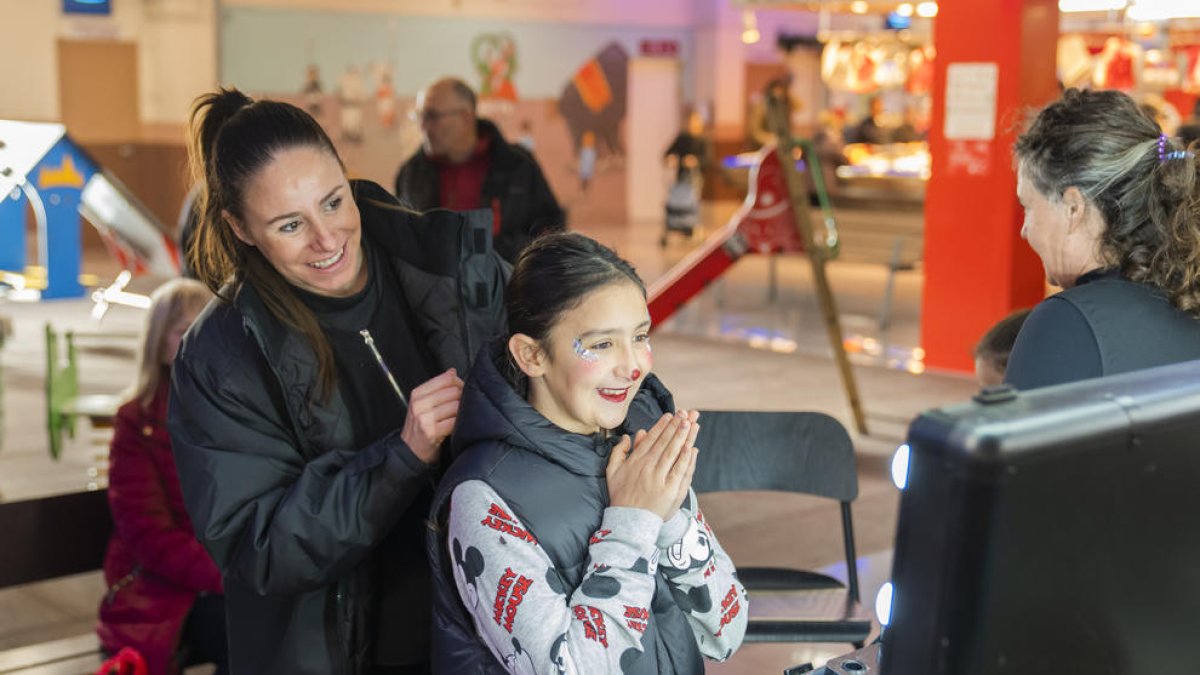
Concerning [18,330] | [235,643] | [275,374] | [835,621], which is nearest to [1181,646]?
[275,374]

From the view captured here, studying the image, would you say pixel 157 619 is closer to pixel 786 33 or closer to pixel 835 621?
pixel 835 621

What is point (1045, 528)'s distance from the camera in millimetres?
834

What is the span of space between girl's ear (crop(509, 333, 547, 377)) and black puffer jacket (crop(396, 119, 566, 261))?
314cm

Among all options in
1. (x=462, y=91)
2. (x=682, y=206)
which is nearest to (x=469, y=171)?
(x=462, y=91)

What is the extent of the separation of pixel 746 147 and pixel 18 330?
12142 millimetres

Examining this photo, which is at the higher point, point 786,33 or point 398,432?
point 786,33

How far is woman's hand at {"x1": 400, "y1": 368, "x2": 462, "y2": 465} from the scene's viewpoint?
1.76 m

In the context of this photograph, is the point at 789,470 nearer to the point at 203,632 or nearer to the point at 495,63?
the point at 203,632

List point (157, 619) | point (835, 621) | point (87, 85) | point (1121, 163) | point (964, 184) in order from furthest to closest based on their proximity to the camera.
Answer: point (87, 85)
point (964, 184)
point (157, 619)
point (835, 621)
point (1121, 163)

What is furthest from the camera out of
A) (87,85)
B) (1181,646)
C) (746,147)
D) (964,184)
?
(746,147)

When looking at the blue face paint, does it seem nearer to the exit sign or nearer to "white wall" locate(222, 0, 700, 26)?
"white wall" locate(222, 0, 700, 26)

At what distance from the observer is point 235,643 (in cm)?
197

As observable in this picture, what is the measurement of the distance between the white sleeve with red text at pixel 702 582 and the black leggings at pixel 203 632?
1720 mm

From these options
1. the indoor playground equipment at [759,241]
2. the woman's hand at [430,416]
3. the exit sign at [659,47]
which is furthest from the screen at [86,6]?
the woman's hand at [430,416]
